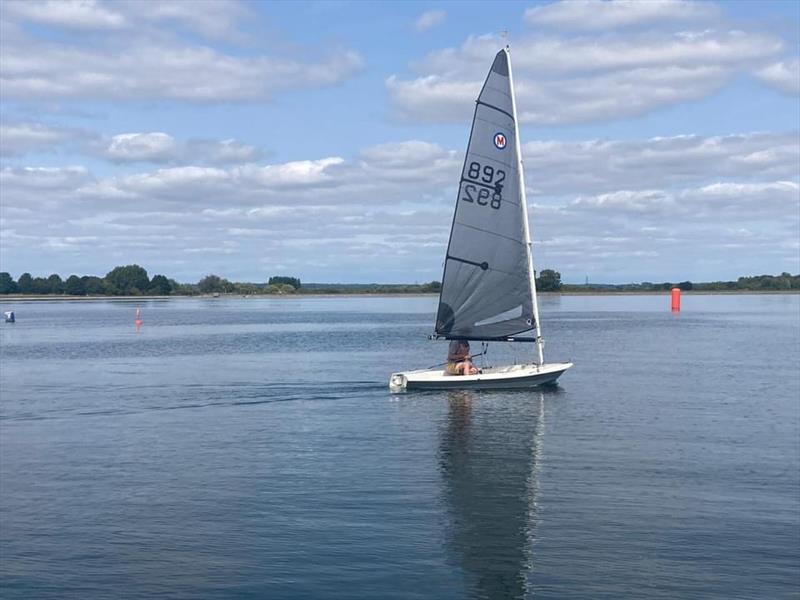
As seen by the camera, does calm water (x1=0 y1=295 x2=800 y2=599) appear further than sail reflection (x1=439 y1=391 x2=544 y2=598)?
No

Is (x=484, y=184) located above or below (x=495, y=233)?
above

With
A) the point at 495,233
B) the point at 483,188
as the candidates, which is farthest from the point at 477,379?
the point at 483,188

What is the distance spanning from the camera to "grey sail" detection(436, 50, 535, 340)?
2002 inches

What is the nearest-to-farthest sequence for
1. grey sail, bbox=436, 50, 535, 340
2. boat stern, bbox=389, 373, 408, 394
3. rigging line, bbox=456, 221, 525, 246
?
boat stern, bbox=389, 373, 408, 394, grey sail, bbox=436, 50, 535, 340, rigging line, bbox=456, 221, 525, 246

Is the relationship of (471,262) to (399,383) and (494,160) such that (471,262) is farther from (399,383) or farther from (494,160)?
(399,383)

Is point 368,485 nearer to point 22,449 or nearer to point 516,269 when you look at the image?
point 22,449

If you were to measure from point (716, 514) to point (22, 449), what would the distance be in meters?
24.7

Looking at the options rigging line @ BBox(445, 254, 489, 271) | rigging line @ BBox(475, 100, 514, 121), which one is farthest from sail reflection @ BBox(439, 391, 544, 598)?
rigging line @ BBox(475, 100, 514, 121)

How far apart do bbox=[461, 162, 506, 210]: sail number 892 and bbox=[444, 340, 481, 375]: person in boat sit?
25.4 feet

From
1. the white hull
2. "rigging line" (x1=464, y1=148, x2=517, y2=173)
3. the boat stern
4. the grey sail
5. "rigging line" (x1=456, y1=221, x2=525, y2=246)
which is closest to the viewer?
the white hull

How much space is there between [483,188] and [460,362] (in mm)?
9544

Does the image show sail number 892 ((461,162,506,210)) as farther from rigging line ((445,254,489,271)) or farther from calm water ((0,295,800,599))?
calm water ((0,295,800,599))

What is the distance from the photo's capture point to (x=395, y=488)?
2855 centimetres

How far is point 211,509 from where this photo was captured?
26.4 metres
